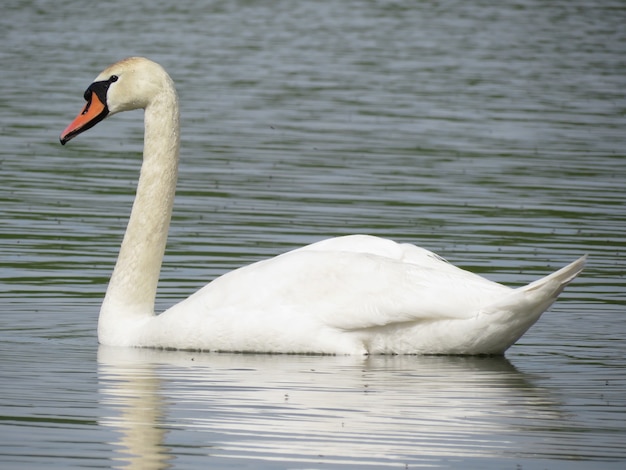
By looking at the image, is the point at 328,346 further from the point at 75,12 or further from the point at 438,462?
the point at 75,12

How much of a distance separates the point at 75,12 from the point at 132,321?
106 ft

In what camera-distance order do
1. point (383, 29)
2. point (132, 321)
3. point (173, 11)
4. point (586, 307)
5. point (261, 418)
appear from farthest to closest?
point (173, 11) < point (383, 29) < point (586, 307) < point (132, 321) < point (261, 418)

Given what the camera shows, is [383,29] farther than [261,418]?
Yes

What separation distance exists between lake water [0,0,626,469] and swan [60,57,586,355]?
15cm

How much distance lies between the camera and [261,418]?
7.92 metres

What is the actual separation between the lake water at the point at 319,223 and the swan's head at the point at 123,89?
1.30m

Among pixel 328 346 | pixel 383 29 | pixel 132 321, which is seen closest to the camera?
pixel 328 346

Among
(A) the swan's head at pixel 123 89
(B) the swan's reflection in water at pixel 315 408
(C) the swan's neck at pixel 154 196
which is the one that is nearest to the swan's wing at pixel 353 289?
(B) the swan's reflection in water at pixel 315 408

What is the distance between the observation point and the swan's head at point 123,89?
10758mm

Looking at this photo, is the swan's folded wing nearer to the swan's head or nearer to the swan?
the swan

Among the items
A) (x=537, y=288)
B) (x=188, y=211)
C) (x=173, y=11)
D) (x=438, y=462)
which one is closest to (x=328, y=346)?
(x=537, y=288)

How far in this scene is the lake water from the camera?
766cm

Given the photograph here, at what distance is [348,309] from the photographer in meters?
9.57

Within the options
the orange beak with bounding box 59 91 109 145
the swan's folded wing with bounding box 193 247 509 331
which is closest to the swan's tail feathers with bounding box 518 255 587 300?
the swan's folded wing with bounding box 193 247 509 331
